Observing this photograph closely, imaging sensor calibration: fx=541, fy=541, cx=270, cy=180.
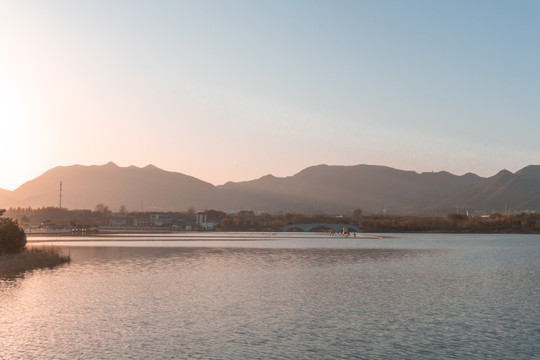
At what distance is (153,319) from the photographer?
32250 mm

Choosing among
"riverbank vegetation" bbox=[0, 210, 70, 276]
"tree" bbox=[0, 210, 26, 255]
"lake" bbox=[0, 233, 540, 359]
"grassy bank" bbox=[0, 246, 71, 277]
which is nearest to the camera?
"lake" bbox=[0, 233, 540, 359]

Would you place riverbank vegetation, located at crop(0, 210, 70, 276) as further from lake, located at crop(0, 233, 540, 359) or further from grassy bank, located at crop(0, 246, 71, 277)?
lake, located at crop(0, 233, 540, 359)

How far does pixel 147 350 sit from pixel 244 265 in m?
47.6

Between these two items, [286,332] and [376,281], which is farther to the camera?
[376,281]

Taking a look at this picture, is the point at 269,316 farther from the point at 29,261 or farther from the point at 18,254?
the point at 18,254

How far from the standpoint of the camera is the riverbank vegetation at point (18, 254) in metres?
66.2

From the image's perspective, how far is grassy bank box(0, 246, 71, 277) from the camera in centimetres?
6254

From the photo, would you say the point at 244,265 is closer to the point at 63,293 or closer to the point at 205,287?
the point at 205,287

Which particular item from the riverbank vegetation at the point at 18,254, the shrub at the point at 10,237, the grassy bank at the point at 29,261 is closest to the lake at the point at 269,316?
the grassy bank at the point at 29,261

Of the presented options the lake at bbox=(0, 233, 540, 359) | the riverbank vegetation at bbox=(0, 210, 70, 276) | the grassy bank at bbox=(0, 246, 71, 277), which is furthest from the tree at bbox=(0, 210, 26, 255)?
the lake at bbox=(0, 233, 540, 359)

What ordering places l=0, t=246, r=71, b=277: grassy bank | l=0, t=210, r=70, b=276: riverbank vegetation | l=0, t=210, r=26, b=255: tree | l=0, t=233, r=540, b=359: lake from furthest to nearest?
l=0, t=210, r=26, b=255: tree
l=0, t=210, r=70, b=276: riverbank vegetation
l=0, t=246, r=71, b=277: grassy bank
l=0, t=233, r=540, b=359: lake

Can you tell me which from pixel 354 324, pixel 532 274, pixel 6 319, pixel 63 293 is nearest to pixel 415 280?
pixel 532 274

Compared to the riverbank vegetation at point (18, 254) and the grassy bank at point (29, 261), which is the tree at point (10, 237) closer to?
the riverbank vegetation at point (18, 254)

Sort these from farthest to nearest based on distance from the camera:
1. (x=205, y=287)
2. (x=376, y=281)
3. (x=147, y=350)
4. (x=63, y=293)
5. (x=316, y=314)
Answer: (x=376, y=281) < (x=205, y=287) < (x=63, y=293) < (x=316, y=314) < (x=147, y=350)
